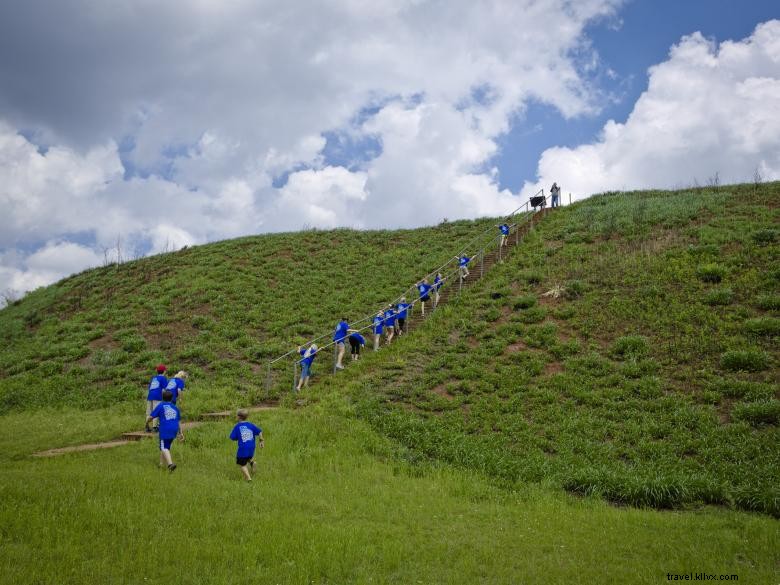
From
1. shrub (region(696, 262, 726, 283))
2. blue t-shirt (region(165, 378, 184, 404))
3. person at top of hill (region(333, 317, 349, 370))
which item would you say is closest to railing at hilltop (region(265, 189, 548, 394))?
person at top of hill (region(333, 317, 349, 370))

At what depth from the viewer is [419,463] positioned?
11531mm

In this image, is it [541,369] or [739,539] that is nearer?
[739,539]

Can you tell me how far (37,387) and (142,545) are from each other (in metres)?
15.7

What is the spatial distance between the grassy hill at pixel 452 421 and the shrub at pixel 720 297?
7 cm

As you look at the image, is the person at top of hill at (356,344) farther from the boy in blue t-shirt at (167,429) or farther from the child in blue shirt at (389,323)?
the boy in blue t-shirt at (167,429)

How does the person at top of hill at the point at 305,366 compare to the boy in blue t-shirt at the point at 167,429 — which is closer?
the boy in blue t-shirt at the point at 167,429

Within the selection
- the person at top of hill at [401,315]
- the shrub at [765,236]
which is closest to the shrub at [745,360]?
the shrub at [765,236]

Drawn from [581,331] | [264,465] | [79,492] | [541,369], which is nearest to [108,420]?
[264,465]

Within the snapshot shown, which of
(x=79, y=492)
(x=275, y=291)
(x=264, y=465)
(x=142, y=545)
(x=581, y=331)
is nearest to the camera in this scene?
(x=142, y=545)

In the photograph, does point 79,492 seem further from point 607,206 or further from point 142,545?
point 607,206

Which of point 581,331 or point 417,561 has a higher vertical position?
point 581,331

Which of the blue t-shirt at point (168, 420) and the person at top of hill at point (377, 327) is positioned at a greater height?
the person at top of hill at point (377, 327)

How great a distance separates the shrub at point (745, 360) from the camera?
44.6ft

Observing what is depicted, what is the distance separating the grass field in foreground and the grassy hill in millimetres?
44
